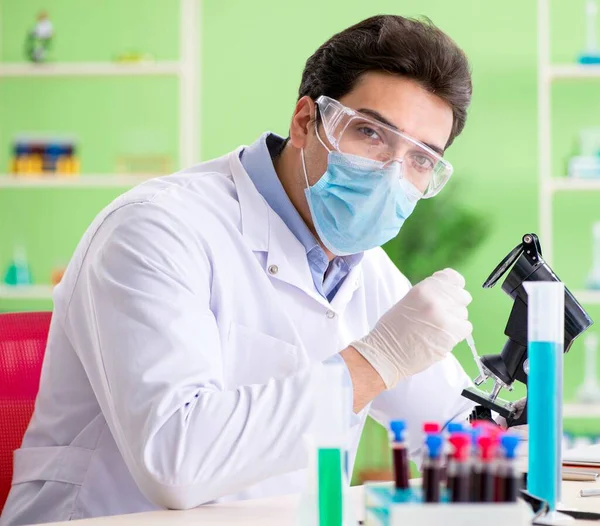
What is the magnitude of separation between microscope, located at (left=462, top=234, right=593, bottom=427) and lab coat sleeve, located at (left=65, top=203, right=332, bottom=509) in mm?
345

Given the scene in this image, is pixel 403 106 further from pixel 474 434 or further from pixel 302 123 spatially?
pixel 474 434

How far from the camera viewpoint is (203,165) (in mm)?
1845

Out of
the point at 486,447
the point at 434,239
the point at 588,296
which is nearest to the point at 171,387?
the point at 486,447

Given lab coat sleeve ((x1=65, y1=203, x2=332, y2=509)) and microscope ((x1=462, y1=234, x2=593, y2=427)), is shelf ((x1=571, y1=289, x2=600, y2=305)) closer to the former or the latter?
microscope ((x1=462, y1=234, x2=593, y2=427))

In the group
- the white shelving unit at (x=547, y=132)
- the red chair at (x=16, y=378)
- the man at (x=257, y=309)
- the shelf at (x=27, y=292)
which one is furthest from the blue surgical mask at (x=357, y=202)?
the shelf at (x=27, y=292)

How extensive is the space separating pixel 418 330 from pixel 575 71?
2.69 m

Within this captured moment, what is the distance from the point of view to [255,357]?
1598mm

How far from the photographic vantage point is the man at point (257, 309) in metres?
1.29

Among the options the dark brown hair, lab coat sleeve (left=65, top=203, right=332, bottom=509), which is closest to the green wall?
the dark brown hair

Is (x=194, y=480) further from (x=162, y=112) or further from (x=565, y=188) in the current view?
(x=162, y=112)

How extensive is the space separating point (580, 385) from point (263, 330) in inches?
108

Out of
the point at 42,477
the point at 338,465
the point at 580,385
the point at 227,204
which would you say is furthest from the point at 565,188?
the point at 338,465

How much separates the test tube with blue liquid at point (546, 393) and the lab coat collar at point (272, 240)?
612 millimetres

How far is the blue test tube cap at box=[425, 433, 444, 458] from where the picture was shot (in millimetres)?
829
